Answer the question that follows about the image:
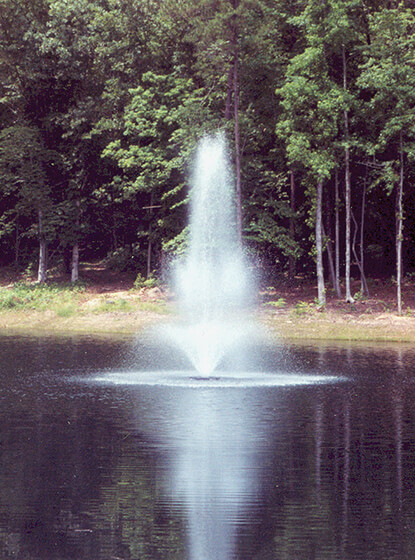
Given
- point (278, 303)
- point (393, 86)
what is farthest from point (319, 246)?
point (393, 86)

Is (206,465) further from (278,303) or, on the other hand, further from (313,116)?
(313,116)

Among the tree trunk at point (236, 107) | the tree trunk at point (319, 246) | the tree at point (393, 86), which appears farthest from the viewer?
the tree trunk at point (236, 107)

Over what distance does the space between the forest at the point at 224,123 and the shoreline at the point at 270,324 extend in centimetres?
194

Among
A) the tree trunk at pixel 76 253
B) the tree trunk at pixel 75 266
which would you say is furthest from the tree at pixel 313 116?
the tree trunk at pixel 75 266

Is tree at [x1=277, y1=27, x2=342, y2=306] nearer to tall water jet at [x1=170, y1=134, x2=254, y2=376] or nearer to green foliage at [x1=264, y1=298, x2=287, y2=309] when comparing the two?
green foliage at [x1=264, y1=298, x2=287, y2=309]

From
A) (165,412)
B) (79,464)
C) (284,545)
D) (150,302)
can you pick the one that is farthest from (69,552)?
(150,302)

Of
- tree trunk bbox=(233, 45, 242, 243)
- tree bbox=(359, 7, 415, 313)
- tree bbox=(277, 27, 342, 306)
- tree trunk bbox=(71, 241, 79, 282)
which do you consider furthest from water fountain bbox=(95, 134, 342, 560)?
tree bbox=(359, 7, 415, 313)

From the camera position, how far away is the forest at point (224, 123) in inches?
1729

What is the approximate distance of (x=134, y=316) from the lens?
44.9m

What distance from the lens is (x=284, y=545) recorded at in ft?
32.9

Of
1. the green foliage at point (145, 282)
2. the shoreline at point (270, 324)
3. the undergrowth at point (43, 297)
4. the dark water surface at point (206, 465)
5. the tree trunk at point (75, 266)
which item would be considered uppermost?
the tree trunk at point (75, 266)

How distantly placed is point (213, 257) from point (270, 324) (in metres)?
6.55

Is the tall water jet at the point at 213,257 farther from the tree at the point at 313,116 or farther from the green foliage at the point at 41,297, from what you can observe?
the green foliage at the point at 41,297

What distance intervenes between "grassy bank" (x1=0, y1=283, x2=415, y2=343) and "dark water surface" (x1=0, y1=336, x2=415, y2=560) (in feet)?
43.1
